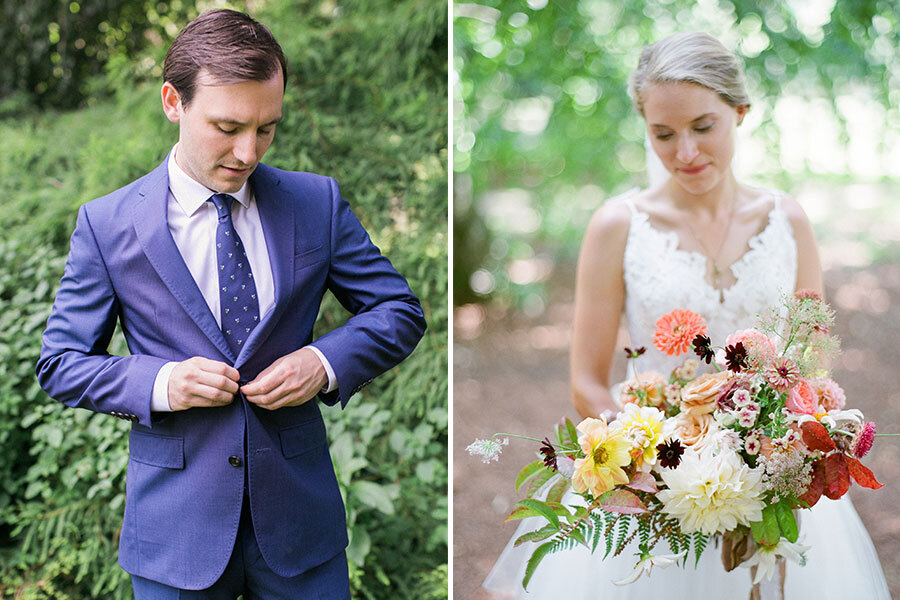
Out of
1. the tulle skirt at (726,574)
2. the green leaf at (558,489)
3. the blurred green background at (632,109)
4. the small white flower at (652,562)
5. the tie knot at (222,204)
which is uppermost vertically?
the blurred green background at (632,109)

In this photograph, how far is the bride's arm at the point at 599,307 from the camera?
251 cm

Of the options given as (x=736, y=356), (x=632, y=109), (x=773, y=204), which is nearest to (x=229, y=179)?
(x=736, y=356)

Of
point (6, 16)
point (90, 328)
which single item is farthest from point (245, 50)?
point (6, 16)

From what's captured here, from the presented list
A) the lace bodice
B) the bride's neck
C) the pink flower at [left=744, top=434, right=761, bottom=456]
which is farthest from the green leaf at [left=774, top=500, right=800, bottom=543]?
the bride's neck

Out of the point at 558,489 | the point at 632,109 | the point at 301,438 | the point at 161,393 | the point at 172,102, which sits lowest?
the point at 558,489

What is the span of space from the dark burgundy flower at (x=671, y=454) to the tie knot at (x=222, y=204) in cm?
101

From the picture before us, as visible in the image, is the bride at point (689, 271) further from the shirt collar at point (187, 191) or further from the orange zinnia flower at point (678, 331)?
the shirt collar at point (187, 191)

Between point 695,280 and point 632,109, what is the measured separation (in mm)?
1937

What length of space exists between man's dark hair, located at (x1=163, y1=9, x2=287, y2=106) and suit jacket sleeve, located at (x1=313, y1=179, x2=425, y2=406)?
1.20 feet

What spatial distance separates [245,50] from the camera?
1.64 m

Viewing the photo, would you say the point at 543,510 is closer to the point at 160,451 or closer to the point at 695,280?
the point at 160,451

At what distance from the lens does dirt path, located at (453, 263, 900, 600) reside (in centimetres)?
414

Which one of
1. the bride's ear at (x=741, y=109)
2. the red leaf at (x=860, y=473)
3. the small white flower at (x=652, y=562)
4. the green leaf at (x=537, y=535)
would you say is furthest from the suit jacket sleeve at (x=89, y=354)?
the bride's ear at (x=741, y=109)

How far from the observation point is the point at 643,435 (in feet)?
5.64
